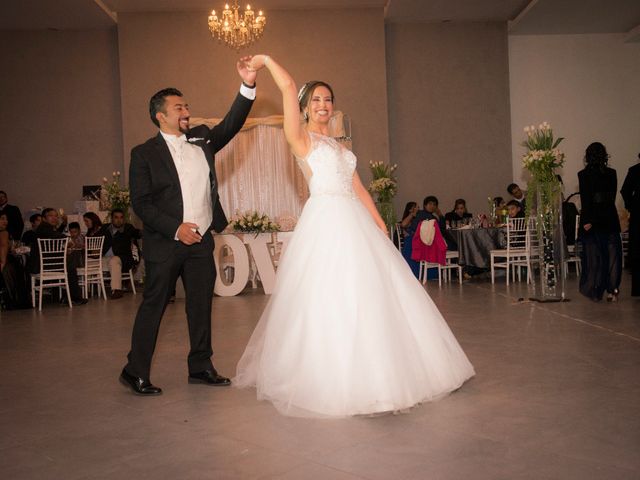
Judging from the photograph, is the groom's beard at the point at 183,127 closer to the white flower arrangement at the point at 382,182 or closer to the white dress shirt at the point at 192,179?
the white dress shirt at the point at 192,179

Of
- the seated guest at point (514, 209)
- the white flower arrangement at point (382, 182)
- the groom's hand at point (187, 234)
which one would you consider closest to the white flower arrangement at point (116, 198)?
the white flower arrangement at point (382, 182)

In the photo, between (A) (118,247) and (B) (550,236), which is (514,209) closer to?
(B) (550,236)

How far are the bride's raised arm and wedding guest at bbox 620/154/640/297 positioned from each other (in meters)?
4.88

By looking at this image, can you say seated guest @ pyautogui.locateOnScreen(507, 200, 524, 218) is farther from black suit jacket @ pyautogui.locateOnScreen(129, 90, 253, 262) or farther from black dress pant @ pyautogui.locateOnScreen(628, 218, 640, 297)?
black suit jacket @ pyautogui.locateOnScreen(129, 90, 253, 262)

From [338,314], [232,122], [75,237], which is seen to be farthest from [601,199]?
[75,237]

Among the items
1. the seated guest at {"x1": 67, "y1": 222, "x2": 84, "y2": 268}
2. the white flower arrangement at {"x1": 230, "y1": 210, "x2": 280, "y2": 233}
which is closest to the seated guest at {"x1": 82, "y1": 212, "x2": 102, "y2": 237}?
the seated guest at {"x1": 67, "y1": 222, "x2": 84, "y2": 268}

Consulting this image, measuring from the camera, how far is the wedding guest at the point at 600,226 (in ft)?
23.3

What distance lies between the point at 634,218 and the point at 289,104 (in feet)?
17.5

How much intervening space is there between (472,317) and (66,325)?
4240 millimetres

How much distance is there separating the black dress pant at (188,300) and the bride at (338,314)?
396 millimetres

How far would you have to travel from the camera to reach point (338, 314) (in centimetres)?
332

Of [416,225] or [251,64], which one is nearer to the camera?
[251,64]

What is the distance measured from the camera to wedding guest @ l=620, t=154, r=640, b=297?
7195 mm

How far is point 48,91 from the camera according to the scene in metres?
13.4
